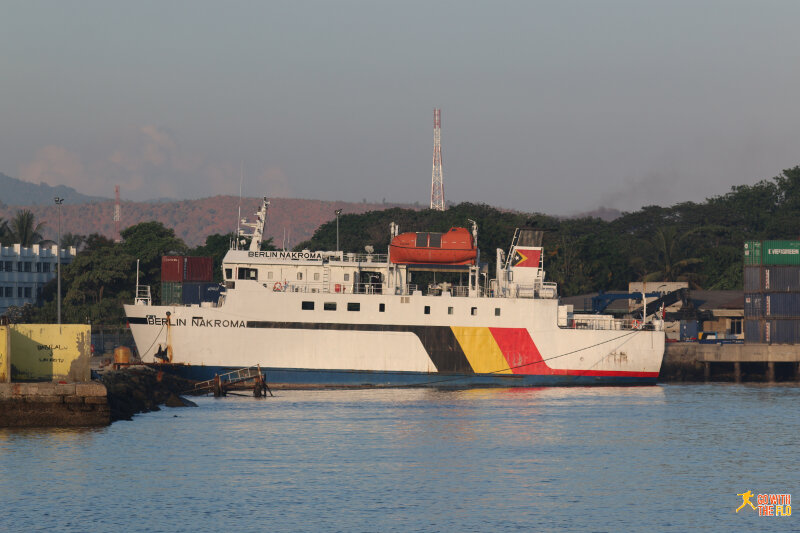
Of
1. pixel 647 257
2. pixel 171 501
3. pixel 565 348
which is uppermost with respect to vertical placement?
pixel 647 257

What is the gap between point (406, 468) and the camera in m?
32.3

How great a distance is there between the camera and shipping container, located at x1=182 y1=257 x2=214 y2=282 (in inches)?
2867

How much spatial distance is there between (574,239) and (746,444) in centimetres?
6900

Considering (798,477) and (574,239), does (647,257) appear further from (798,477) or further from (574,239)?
(798,477)

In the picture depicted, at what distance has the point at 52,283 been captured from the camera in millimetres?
96688

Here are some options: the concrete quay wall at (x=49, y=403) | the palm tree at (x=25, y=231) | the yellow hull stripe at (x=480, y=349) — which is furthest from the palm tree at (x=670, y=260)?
the concrete quay wall at (x=49, y=403)

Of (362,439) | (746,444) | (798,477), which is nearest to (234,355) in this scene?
(362,439)

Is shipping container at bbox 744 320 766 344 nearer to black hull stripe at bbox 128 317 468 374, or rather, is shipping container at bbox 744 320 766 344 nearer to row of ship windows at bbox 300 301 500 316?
black hull stripe at bbox 128 317 468 374

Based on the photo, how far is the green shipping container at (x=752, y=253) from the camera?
65750 millimetres

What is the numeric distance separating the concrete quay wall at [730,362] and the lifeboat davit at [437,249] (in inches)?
746

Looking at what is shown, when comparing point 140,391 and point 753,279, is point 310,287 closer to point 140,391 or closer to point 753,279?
point 140,391

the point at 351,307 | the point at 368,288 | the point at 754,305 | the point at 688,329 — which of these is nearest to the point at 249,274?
the point at 351,307

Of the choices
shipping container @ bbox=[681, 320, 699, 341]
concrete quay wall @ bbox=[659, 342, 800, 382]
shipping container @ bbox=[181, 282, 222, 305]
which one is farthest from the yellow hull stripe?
shipping container @ bbox=[681, 320, 699, 341]

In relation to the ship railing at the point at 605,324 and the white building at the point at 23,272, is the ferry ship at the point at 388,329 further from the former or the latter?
the white building at the point at 23,272
